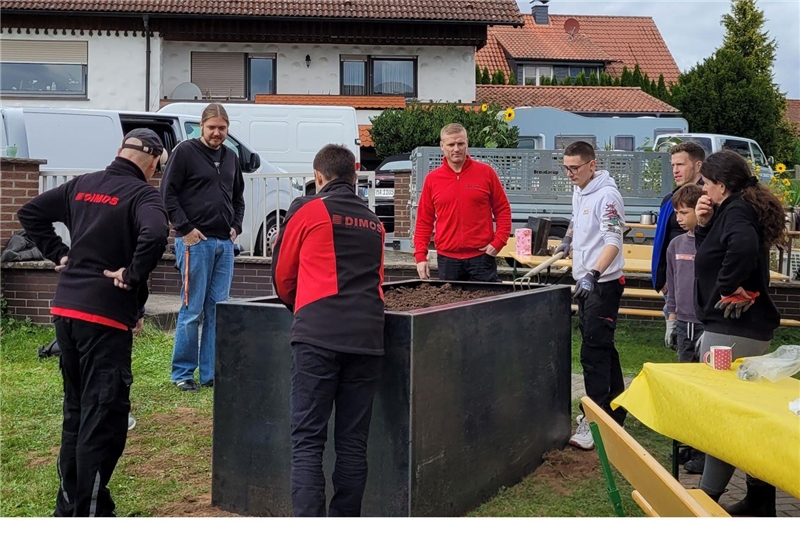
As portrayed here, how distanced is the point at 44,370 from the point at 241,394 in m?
3.72

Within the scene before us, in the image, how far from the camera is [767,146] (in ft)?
108

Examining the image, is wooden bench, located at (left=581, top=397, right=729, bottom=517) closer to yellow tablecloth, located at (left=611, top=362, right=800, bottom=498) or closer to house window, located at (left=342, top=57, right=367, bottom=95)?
yellow tablecloth, located at (left=611, top=362, right=800, bottom=498)

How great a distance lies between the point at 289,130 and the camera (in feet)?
51.1

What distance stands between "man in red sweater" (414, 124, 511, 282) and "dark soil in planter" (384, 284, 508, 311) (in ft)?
2.38

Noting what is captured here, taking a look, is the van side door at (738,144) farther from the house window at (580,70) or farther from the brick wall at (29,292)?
the brick wall at (29,292)

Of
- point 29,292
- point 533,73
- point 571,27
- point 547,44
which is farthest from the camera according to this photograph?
point 571,27

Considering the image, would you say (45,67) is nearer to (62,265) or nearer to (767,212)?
(62,265)

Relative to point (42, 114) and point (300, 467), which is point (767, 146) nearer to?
point (42, 114)

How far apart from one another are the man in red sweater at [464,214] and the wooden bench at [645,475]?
298cm

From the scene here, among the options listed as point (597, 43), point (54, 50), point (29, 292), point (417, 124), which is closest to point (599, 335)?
point (29, 292)

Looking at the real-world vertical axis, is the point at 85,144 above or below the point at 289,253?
above

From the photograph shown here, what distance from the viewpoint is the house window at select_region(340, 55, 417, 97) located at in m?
26.0

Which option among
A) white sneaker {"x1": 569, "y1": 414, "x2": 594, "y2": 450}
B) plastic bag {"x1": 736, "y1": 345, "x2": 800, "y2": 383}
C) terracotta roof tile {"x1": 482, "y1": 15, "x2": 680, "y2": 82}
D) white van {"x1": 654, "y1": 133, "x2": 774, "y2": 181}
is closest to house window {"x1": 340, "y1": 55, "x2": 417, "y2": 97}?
white van {"x1": 654, "y1": 133, "x2": 774, "y2": 181}

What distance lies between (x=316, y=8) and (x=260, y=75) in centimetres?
A: 247
